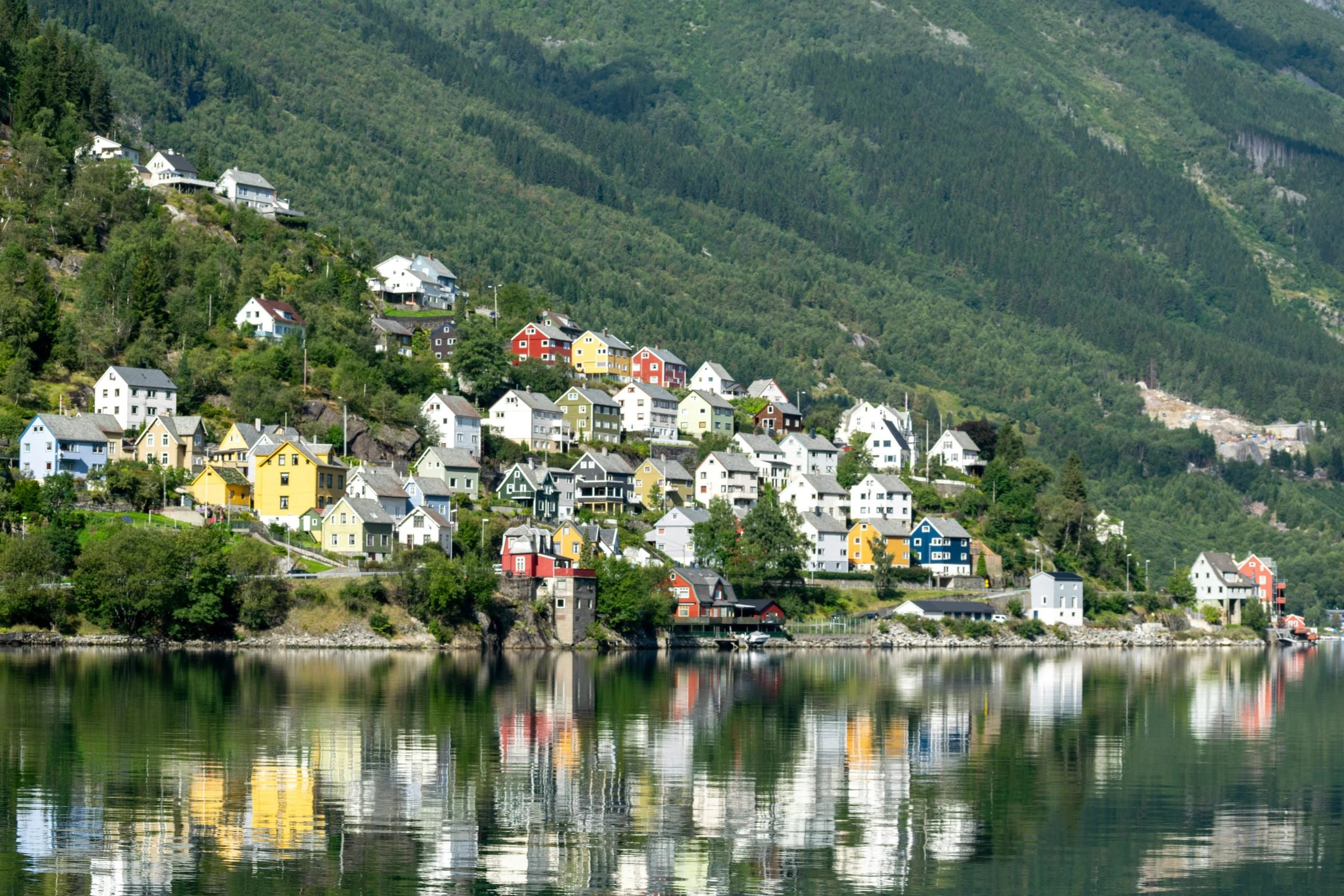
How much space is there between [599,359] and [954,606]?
5816cm

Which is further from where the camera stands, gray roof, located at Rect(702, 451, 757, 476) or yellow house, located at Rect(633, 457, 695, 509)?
gray roof, located at Rect(702, 451, 757, 476)

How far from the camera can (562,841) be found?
140ft

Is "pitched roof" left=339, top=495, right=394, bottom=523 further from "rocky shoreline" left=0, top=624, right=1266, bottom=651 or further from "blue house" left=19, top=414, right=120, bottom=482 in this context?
"blue house" left=19, top=414, right=120, bottom=482

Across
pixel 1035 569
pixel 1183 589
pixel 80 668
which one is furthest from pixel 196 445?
pixel 1183 589

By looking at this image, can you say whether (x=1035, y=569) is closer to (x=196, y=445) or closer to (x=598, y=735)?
(x=196, y=445)

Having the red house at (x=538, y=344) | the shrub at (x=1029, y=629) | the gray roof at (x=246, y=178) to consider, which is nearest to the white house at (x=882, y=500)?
the shrub at (x=1029, y=629)

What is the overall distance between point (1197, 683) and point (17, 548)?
2547 inches

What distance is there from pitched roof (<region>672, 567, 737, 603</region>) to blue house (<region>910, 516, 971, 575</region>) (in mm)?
26840

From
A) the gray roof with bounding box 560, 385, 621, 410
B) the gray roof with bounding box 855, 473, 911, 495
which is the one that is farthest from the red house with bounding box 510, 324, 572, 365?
the gray roof with bounding box 855, 473, 911, 495

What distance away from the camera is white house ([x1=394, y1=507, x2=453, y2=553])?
12306 cm

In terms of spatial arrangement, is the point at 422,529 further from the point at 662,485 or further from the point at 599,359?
the point at 599,359

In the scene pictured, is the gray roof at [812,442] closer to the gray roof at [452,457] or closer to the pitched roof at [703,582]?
the gray roof at [452,457]

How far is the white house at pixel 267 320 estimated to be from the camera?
152 m

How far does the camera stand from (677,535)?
144 meters
